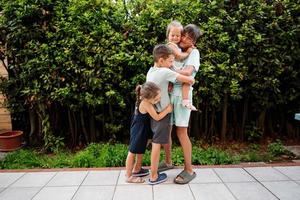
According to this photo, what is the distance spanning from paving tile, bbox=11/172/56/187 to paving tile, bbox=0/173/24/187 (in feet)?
0.25

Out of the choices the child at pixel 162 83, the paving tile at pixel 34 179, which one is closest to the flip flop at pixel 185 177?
the child at pixel 162 83

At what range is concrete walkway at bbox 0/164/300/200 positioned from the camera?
3352 mm

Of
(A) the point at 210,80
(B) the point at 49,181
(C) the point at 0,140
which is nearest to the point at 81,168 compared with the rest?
(B) the point at 49,181

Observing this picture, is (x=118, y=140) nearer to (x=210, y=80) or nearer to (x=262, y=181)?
(x=210, y=80)

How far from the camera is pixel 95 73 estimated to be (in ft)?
15.8

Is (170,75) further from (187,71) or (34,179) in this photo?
(34,179)

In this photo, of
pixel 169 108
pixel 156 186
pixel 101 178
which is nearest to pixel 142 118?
pixel 169 108

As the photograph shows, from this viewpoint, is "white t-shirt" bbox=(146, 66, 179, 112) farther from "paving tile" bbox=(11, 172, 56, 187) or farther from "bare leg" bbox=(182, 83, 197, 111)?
"paving tile" bbox=(11, 172, 56, 187)

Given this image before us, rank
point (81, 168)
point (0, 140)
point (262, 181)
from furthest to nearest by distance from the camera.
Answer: point (0, 140), point (81, 168), point (262, 181)

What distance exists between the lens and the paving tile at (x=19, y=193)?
11.1 feet

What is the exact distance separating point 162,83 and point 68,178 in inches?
66.0

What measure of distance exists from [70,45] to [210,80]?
219 cm

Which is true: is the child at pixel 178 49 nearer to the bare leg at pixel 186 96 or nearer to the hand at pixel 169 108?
the bare leg at pixel 186 96

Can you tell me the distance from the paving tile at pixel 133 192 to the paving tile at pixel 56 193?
19.9 inches
